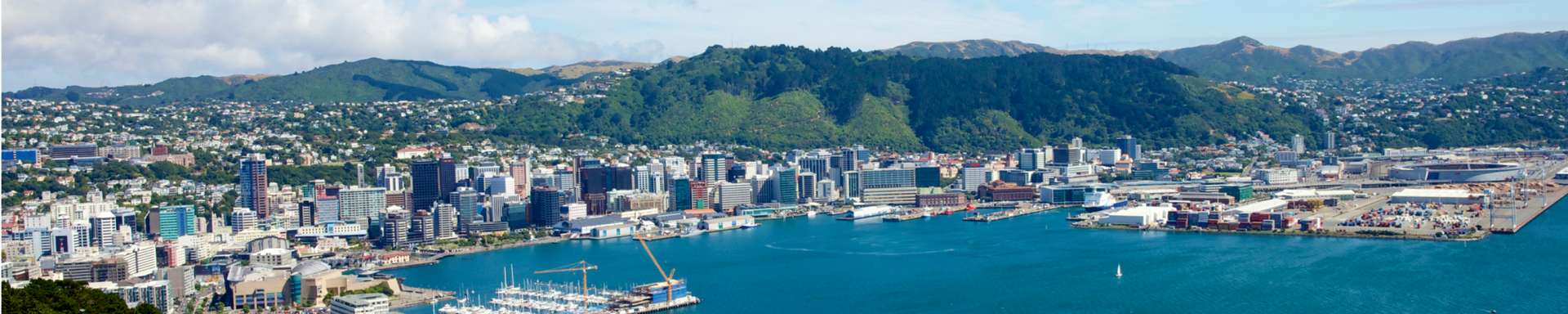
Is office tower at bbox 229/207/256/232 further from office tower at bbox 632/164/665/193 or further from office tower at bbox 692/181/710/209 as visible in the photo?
office tower at bbox 692/181/710/209

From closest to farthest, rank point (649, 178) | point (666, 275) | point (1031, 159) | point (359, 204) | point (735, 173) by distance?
point (666, 275) → point (359, 204) → point (649, 178) → point (735, 173) → point (1031, 159)

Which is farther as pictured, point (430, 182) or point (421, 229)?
point (430, 182)

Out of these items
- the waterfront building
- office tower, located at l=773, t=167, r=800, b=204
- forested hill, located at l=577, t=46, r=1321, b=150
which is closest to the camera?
the waterfront building

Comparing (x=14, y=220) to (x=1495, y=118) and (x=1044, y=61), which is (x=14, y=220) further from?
(x=1495, y=118)

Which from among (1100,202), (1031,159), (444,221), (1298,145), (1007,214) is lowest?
(1007,214)

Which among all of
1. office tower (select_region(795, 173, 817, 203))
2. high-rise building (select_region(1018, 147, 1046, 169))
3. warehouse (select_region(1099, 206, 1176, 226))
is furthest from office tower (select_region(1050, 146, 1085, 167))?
warehouse (select_region(1099, 206, 1176, 226))

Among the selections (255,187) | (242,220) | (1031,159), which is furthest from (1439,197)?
(255,187)

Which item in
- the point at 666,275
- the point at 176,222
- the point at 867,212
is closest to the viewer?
the point at 666,275

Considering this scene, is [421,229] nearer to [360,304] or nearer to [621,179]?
[621,179]
